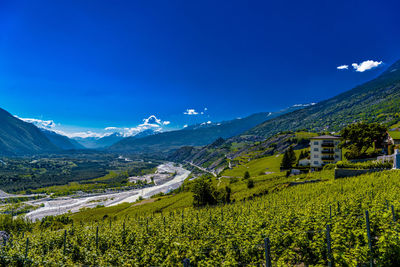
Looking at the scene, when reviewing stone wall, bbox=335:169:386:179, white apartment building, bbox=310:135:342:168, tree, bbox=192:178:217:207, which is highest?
white apartment building, bbox=310:135:342:168

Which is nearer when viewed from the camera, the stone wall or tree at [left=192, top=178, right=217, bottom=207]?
the stone wall

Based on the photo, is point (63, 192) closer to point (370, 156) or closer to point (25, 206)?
point (25, 206)

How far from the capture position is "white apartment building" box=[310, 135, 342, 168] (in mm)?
72375

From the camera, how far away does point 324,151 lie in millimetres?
73438

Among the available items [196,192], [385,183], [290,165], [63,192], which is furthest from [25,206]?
[385,183]

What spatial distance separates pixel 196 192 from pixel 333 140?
50487mm

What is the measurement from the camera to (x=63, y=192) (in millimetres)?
179125

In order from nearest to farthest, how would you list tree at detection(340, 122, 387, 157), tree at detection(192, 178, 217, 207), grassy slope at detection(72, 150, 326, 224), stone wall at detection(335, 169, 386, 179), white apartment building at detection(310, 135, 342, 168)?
stone wall at detection(335, 169, 386, 179) → tree at detection(340, 122, 387, 157) → grassy slope at detection(72, 150, 326, 224) → tree at detection(192, 178, 217, 207) → white apartment building at detection(310, 135, 342, 168)

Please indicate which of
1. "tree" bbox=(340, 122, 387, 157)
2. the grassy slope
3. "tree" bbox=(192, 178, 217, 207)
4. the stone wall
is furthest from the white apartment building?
"tree" bbox=(192, 178, 217, 207)

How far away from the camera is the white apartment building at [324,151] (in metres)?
72.4

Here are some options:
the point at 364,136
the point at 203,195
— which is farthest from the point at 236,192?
the point at 364,136

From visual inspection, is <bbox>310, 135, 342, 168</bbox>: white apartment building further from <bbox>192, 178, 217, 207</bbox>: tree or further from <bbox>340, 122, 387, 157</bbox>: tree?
<bbox>192, 178, 217, 207</bbox>: tree

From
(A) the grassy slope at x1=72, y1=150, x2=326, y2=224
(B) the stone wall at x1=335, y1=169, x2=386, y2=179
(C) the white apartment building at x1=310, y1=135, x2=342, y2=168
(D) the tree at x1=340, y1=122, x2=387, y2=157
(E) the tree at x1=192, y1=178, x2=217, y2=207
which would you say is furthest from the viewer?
(C) the white apartment building at x1=310, y1=135, x2=342, y2=168

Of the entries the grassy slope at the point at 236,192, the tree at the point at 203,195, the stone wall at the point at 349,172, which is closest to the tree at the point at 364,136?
the grassy slope at the point at 236,192
